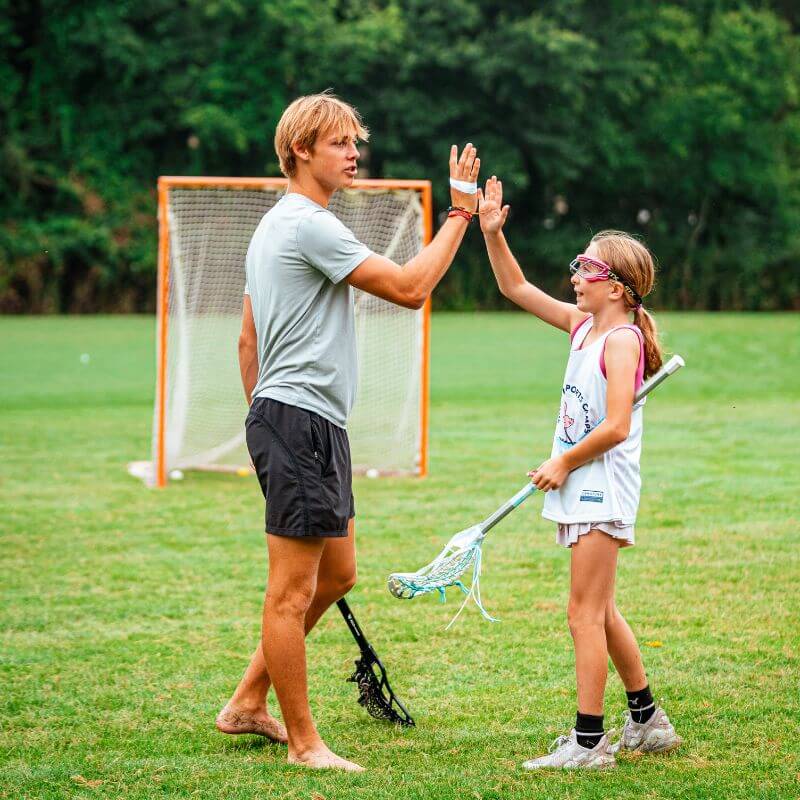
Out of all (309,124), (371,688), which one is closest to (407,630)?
(371,688)

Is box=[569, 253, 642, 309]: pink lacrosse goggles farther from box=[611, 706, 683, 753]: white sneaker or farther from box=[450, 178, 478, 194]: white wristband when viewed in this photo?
box=[611, 706, 683, 753]: white sneaker

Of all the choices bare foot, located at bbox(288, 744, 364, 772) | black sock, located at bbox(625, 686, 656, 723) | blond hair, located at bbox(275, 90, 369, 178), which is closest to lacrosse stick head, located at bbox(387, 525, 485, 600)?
bare foot, located at bbox(288, 744, 364, 772)

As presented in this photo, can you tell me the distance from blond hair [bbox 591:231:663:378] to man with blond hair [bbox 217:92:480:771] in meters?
0.48

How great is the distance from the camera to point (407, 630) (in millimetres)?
5738

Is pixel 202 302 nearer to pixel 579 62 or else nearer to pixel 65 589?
pixel 65 589

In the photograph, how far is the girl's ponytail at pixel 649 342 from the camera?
4004mm

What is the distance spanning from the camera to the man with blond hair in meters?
3.76

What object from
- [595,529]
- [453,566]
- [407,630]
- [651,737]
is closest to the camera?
[595,529]

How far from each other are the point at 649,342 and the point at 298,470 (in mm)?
1179

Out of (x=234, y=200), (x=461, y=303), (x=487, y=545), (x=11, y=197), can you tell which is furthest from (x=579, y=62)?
(x=487, y=545)

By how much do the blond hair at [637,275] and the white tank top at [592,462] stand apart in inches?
2.8

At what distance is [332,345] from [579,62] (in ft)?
121

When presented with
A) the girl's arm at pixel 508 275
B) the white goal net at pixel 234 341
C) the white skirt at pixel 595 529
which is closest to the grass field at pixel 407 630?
the white goal net at pixel 234 341

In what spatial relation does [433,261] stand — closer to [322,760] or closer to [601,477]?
[601,477]
